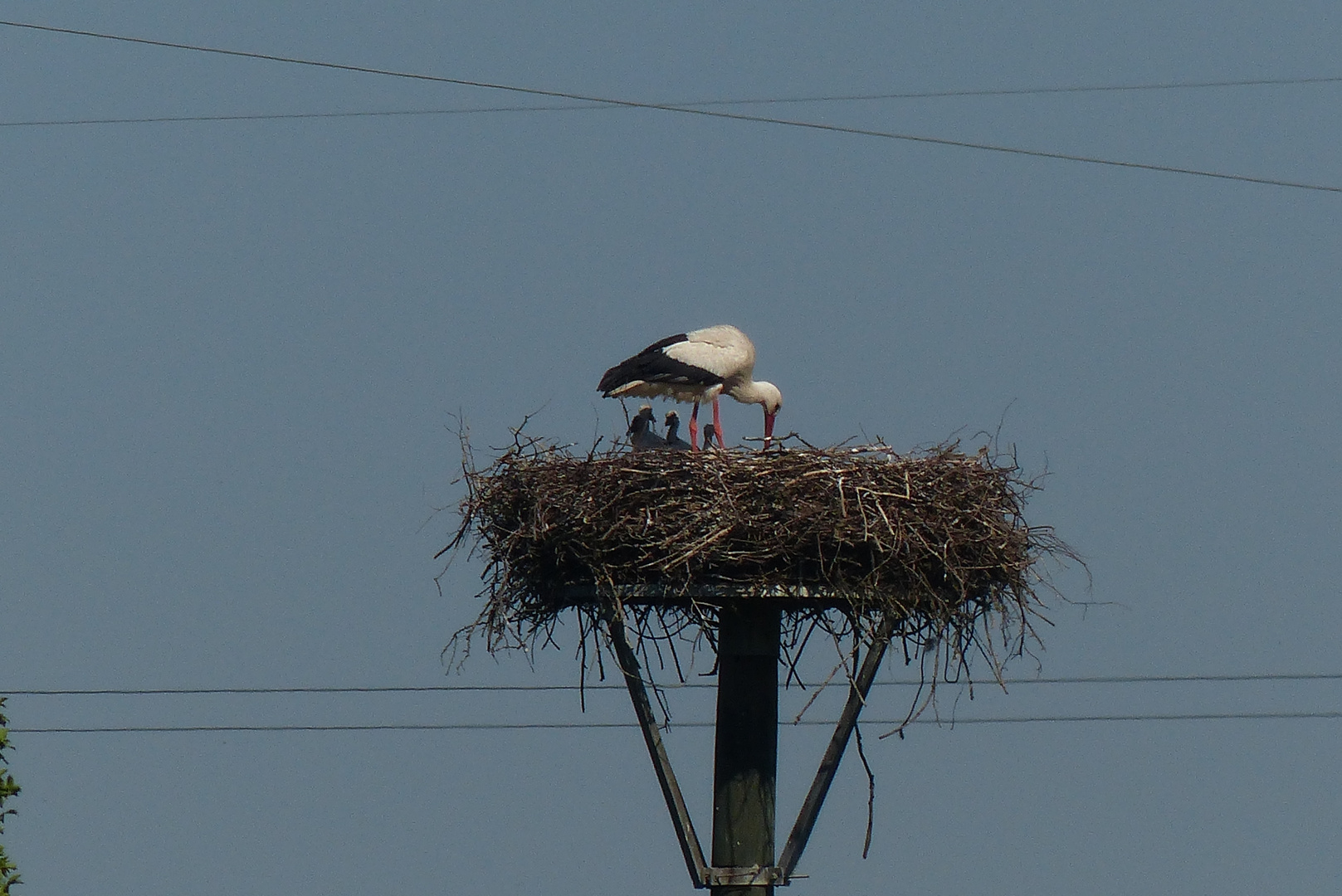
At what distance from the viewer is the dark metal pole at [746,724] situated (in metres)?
9.52

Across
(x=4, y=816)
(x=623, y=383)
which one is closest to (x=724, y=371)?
(x=623, y=383)

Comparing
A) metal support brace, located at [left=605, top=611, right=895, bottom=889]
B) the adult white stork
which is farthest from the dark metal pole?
the adult white stork

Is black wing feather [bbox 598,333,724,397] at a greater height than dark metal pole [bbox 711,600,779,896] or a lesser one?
greater

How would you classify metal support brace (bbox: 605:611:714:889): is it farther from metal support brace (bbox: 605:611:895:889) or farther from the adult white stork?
the adult white stork

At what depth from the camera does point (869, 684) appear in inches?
367

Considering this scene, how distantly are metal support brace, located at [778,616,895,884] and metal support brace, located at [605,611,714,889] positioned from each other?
11.0 inches

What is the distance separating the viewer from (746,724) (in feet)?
31.6

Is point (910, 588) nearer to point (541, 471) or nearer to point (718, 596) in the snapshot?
point (718, 596)

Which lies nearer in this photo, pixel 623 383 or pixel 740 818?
pixel 740 818

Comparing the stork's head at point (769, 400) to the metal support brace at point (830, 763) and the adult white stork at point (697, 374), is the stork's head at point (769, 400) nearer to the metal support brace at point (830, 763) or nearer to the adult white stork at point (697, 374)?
the adult white stork at point (697, 374)

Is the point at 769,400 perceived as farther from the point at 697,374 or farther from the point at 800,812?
the point at 800,812

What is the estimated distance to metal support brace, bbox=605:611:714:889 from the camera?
30.5ft

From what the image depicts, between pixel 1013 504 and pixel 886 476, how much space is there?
706mm

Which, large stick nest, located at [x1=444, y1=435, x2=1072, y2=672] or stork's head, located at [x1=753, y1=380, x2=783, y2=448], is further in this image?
stork's head, located at [x1=753, y1=380, x2=783, y2=448]
